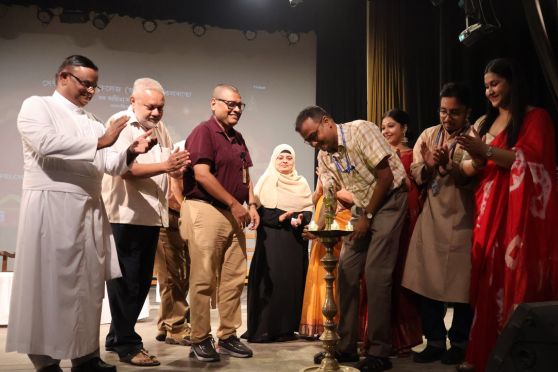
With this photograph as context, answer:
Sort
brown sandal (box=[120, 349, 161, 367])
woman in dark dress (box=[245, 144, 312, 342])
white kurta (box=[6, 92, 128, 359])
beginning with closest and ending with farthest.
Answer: white kurta (box=[6, 92, 128, 359])
brown sandal (box=[120, 349, 161, 367])
woman in dark dress (box=[245, 144, 312, 342])

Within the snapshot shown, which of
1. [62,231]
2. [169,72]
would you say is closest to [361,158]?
[62,231]

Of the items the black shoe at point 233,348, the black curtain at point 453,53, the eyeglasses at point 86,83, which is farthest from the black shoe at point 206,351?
the black curtain at point 453,53

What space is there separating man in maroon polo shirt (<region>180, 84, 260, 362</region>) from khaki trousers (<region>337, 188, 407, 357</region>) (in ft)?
2.10

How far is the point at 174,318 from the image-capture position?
3.77m

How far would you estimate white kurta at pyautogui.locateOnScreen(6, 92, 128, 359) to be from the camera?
8.12 ft

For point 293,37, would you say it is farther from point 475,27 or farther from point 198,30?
point 475,27

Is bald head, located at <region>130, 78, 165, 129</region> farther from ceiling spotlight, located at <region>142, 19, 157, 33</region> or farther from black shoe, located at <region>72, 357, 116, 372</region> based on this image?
ceiling spotlight, located at <region>142, 19, 157, 33</region>

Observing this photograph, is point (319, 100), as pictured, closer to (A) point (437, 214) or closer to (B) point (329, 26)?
(B) point (329, 26)

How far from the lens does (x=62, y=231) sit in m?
2.55

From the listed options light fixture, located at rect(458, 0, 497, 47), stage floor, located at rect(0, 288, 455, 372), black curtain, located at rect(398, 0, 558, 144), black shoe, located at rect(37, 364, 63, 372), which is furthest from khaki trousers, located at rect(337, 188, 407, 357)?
black curtain, located at rect(398, 0, 558, 144)

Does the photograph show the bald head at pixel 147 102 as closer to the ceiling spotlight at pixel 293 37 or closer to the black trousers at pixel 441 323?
the black trousers at pixel 441 323

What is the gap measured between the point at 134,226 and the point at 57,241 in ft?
1.92

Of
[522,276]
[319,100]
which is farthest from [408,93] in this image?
[522,276]

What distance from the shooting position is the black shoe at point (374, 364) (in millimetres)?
2912
